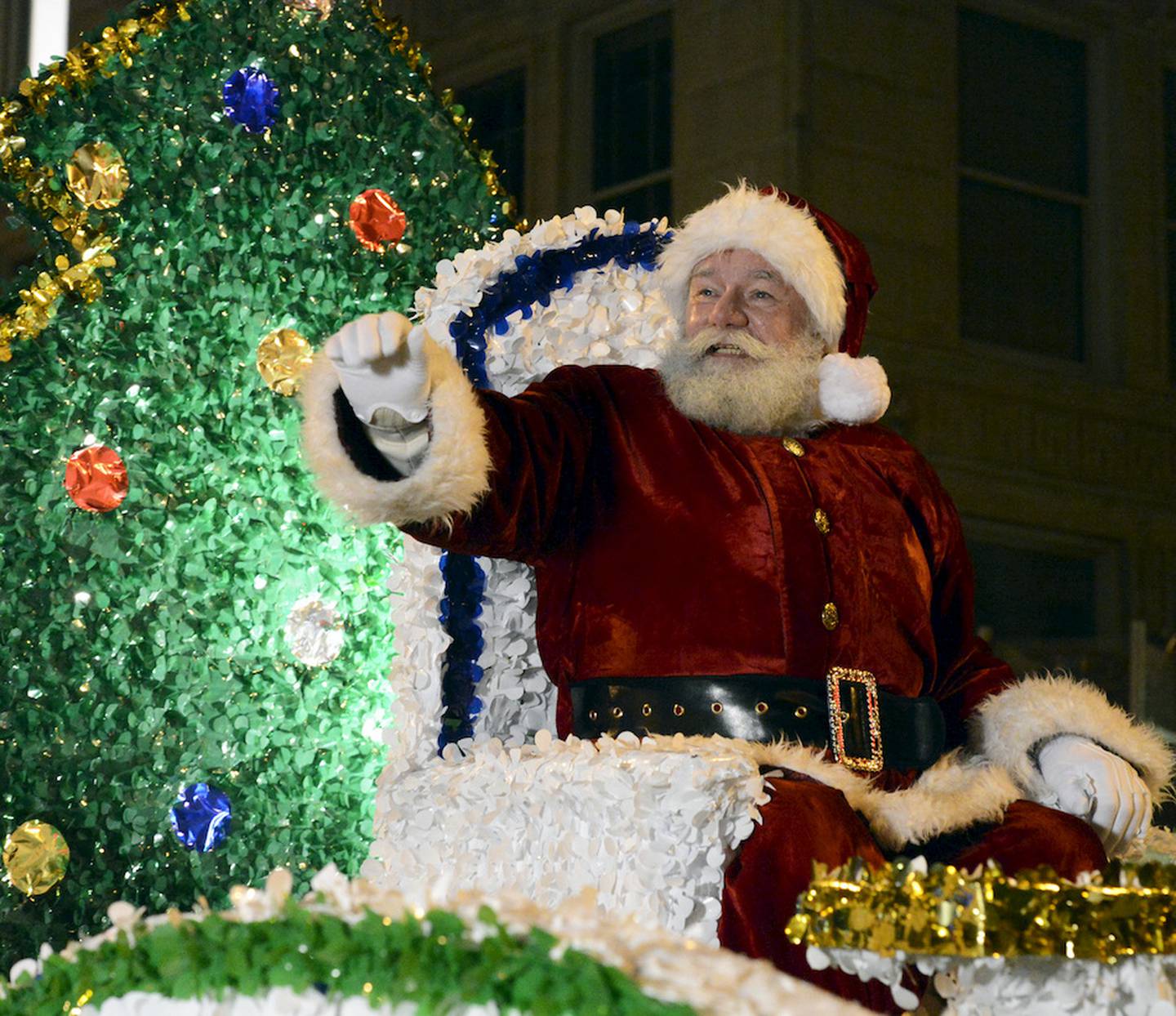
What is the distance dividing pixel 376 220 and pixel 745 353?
23.4 inches

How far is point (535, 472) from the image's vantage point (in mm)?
1988

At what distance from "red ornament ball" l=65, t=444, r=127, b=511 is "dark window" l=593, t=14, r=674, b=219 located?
351cm

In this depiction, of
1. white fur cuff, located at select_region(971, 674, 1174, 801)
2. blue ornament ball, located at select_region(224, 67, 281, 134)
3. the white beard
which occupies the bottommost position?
white fur cuff, located at select_region(971, 674, 1174, 801)

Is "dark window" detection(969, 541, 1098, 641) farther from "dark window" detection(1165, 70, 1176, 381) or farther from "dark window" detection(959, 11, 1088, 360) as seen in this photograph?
"dark window" detection(1165, 70, 1176, 381)

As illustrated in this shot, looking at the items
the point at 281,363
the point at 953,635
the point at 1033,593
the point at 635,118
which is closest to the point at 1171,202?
the point at 1033,593

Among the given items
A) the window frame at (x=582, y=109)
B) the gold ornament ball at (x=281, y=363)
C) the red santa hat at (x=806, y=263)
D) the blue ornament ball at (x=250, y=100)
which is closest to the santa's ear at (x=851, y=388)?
the red santa hat at (x=806, y=263)

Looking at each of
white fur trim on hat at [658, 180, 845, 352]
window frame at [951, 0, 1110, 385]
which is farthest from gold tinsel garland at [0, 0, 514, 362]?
window frame at [951, 0, 1110, 385]

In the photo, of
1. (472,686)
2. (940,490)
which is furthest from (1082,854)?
(472,686)

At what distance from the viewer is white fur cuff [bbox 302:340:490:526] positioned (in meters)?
1.81

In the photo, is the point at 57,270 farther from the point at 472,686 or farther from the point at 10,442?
the point at 472,686

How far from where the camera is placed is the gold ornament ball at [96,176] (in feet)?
7.46

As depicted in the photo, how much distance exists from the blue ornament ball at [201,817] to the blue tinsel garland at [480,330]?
0.31 m

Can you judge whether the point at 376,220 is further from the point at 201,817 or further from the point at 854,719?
the point at 854,719

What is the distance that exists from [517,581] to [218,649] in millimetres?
392
